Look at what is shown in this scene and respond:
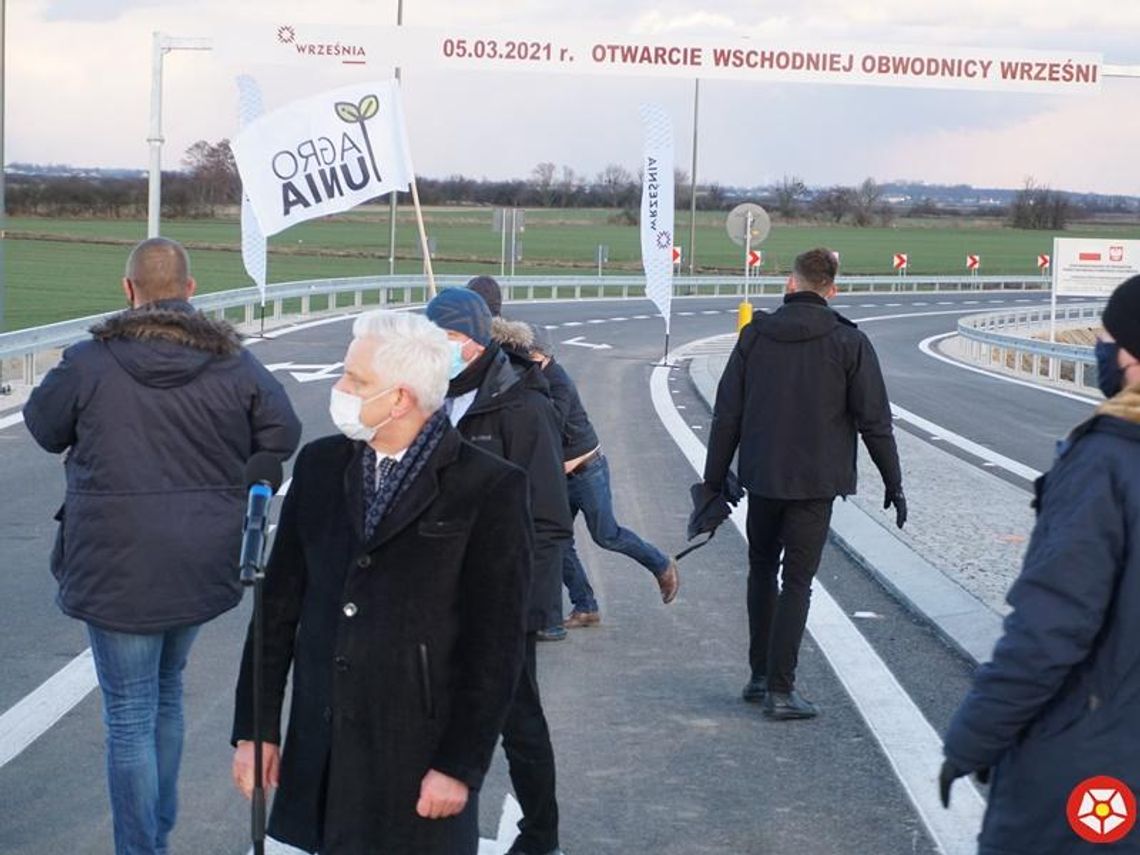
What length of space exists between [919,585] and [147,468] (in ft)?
20.5

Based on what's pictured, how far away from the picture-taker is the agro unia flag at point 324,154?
1308 cm

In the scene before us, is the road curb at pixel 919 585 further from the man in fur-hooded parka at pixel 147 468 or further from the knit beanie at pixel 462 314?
the man in fur-hooded parka at pixel 147 468

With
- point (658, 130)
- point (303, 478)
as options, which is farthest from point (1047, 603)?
point (658, 130)

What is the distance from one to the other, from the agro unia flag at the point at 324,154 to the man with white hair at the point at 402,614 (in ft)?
29.0

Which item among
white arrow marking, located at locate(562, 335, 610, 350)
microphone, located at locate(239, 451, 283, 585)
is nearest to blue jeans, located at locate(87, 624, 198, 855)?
microphone, located at locate(239, 451, 283, 585)

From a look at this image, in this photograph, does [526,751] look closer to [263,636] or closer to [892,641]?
[263,636]

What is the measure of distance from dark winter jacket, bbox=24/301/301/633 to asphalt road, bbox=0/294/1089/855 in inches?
44.2

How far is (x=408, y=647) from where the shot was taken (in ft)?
13.3

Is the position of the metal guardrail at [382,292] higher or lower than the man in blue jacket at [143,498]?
lower

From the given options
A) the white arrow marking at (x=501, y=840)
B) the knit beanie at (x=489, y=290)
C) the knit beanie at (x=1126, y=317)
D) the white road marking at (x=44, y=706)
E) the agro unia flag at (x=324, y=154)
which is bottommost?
the white road marking at (x=44, y=706)

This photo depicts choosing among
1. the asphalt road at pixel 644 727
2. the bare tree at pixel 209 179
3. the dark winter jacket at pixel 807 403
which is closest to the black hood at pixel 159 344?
the asphalt road at pixel 644 727

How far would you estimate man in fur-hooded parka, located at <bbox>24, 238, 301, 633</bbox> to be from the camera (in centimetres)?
524

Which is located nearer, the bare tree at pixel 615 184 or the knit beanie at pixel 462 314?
the knit beanie at pixel 462 314

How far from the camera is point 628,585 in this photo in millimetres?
10969
